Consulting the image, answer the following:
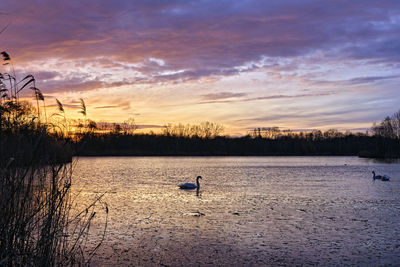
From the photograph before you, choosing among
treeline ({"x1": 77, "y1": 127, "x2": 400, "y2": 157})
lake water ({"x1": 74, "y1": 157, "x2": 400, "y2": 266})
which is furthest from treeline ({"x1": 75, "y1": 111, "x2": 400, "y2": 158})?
lake water ({"x1": 74, "y1": 157, "x2": 400, "y2": 266})

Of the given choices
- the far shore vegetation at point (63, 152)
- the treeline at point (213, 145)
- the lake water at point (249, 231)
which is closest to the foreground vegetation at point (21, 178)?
the far shore vegetation at point (63, 152)

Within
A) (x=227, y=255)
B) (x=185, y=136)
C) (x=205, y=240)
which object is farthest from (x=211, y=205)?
(x=185, y=136)

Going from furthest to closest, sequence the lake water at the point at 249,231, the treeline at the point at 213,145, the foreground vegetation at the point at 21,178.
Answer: the treeline at the point at 213,145 < the lake water at the point at 249,231 < the foreground vegetation at the point at 21,178

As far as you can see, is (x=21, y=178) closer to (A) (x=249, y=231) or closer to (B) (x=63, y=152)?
(B) (x=63, y=152)

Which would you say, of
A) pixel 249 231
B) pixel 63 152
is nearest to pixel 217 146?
pixel 249 231

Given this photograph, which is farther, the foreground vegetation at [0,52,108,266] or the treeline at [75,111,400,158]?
the treeline at [75,111,400,158]

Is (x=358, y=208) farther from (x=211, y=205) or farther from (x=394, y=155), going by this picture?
(x=394, y=155)

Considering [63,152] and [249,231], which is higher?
[63,152]

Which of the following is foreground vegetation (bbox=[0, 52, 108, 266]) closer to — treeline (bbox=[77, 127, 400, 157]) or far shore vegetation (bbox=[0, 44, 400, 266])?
far shore vegetation (bbox=[0, 44, 400, 266])

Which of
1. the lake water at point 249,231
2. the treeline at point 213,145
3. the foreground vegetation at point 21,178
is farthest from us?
the treeline at point 213,145

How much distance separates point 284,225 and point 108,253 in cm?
428

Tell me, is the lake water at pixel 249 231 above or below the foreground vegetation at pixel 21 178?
below

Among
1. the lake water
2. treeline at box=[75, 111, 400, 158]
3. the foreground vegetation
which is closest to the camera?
the foreground vegetation

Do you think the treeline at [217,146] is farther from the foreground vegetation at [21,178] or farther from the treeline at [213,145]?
the foreground vegetation at [21,178]
